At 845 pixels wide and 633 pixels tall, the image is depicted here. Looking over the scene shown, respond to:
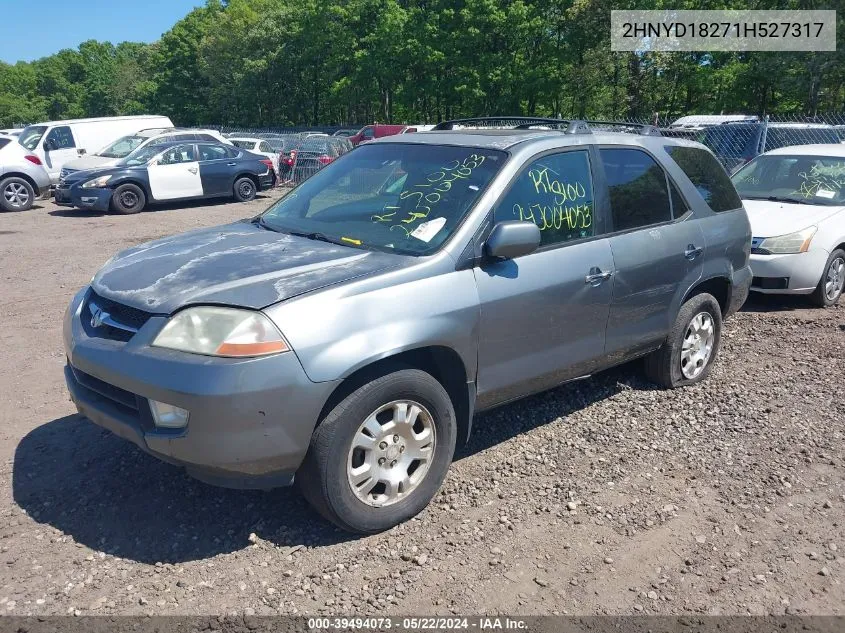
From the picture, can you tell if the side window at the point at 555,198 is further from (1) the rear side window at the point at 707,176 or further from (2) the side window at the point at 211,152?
(2) the side window at the point at 211,152

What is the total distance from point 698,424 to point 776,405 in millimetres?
785

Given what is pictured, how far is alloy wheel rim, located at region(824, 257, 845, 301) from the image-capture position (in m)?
8.18

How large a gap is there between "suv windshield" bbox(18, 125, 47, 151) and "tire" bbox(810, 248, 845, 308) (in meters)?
18.5

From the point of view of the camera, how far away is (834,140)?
1508 centimetres

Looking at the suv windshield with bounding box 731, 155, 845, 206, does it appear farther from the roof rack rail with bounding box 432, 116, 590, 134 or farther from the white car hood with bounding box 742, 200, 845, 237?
the roof rack rail with bounding box 432, 116, 590, 134

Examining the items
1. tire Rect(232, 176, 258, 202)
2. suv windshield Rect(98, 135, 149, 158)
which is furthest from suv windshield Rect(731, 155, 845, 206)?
suv windshield Rect(98, 135, 149, 158)

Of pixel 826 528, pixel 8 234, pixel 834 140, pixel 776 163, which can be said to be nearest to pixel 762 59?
pixel 834 140

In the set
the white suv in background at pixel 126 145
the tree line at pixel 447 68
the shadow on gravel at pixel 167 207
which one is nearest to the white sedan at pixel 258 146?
the shadow on gravel at pixel 167 207

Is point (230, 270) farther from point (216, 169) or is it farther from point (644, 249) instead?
point (216, 169)

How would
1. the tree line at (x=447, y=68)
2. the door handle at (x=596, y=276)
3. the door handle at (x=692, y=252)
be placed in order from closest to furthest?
the door handle at (x=596, y=276) → the door handle at (x=692, y=252) → the tree line at (x=447, y=68)

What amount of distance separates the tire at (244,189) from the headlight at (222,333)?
615 inches

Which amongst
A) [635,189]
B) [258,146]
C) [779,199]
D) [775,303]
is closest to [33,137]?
[258,146]

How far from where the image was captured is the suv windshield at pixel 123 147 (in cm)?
1742

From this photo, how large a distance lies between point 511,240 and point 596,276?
35.3 inches
